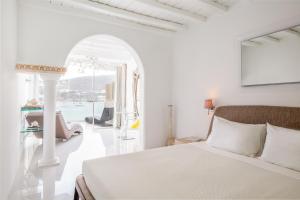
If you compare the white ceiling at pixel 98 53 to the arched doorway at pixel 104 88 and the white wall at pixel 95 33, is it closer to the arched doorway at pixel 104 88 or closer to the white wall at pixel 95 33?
the arched doorway at pixel 104 88

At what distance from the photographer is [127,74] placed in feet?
25.0

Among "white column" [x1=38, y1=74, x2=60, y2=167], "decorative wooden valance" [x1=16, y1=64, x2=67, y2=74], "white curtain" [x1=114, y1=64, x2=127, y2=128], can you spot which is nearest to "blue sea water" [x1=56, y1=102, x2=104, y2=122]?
"white curtain" [x1=114, y1=64, x2=127, y2=128]

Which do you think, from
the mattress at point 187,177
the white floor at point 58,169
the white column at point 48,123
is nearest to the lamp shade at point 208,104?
the mattress at point 187,177

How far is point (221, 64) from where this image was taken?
10.3 feet

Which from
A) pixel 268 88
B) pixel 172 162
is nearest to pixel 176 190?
pixel 172 162

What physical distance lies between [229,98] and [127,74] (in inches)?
206

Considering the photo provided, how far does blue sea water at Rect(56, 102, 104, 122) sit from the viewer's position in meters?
8.12

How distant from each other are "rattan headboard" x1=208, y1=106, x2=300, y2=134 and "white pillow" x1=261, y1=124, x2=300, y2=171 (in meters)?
0.29

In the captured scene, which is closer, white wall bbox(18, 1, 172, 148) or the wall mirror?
the wall mirror

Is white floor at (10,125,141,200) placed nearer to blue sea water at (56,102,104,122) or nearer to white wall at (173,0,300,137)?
white wall at (173,0,300,137)

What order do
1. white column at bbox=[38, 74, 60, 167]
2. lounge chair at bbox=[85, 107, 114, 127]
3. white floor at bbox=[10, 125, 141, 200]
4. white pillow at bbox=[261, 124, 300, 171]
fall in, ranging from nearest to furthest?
white pillow at bbox=[261, 124, 300, 171] → white floor at bbox=[10, 125, 141, 200] → white column at bbox=[38, 74, 60, 167] → lounge chair at bbox=[85, 107, 114, 127]

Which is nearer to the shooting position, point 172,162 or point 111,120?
point 172,162

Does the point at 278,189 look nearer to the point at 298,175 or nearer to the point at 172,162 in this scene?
the point at 298,175

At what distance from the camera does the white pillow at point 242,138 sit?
2.13m
